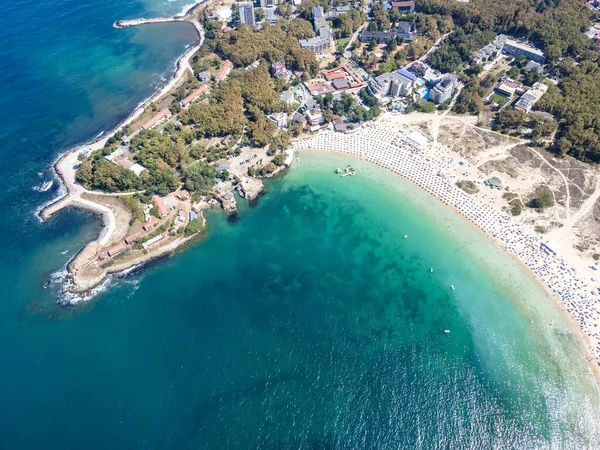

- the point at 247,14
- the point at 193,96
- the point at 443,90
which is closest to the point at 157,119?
the point at 193,96

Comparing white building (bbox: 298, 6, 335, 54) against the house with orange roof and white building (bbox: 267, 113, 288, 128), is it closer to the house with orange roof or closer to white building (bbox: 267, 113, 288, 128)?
the house with orange roof

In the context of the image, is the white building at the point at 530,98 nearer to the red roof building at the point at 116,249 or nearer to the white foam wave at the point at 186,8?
the red roof building at the point at 116,249

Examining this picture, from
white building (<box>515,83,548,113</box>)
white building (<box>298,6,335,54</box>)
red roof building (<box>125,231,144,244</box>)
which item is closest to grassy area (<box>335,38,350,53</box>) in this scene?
white building (<box>298,6,335,54</box>)

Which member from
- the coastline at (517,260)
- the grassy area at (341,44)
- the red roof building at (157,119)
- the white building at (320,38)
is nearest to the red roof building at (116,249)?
the red roof building at (157,119)

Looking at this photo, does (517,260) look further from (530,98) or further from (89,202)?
(89,202)

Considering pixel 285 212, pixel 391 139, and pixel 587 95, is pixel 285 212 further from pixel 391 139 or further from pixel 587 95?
pixel 587 95
